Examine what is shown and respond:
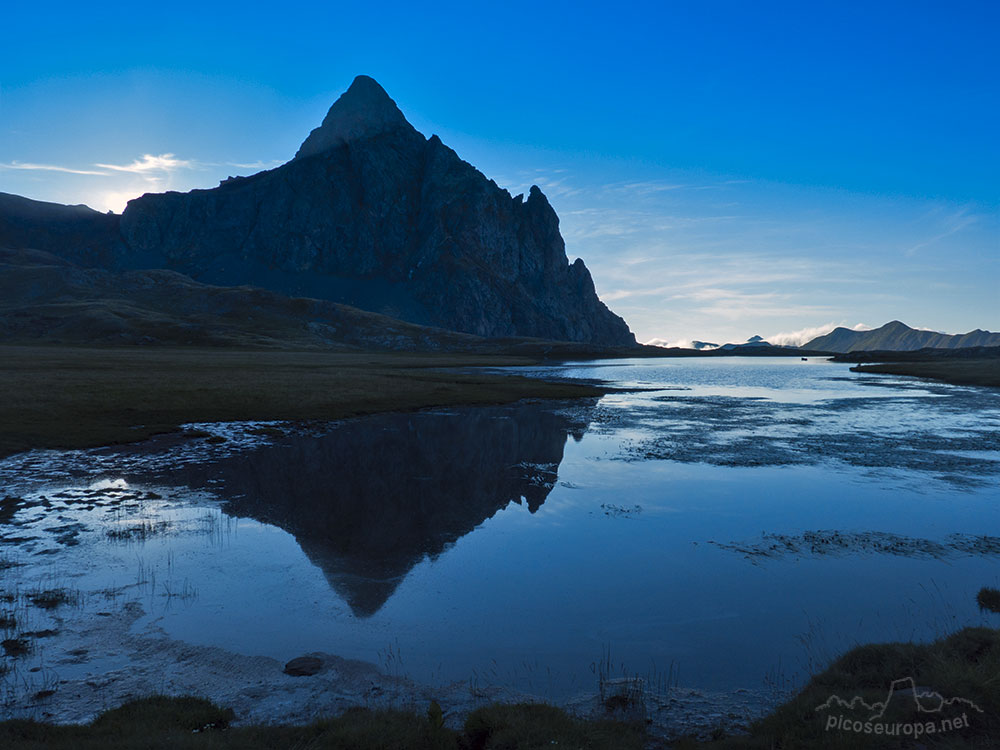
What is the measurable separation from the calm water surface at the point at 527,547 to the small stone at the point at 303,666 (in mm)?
829

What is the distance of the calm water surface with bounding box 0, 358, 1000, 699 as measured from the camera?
13.0 metres

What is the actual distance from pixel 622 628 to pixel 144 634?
10744 millimetres

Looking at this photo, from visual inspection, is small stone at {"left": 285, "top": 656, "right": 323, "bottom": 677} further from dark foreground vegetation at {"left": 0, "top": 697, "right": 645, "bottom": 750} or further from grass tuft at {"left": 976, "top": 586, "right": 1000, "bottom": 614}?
grass tuft at {"left": 976, "top": 586, "right": 1000, "bottom": 614}

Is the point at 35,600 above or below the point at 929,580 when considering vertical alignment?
below

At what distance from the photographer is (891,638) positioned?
1282 cm

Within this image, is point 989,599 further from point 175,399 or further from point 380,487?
point 175,399

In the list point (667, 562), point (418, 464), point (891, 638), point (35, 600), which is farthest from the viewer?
Answer: point (418, 464)

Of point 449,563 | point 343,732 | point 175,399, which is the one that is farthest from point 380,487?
point 175,399

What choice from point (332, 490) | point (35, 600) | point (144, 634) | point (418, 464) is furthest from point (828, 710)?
point (418, 464)

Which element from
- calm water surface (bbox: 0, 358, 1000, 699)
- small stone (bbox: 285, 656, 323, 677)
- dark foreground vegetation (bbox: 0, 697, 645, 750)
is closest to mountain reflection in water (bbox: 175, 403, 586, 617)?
calm water surface (bbox: 0, 358, 1000, 699)

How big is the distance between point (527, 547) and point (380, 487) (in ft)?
33.7

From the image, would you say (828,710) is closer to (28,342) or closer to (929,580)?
(929,580)

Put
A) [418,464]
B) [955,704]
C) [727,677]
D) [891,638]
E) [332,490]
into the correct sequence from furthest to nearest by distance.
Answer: [418,464], [332,490], [891,638], [727,677], [955,704]

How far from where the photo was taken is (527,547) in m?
19.4
